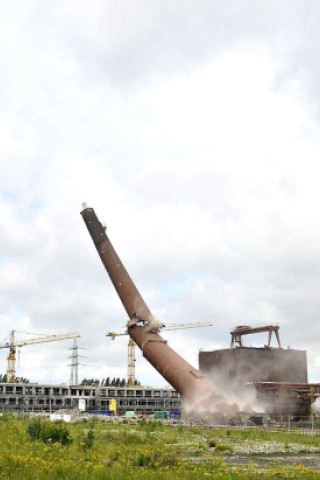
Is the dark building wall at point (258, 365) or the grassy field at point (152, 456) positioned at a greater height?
the dark building wall at point (258, 365)

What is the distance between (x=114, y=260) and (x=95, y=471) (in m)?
48.1

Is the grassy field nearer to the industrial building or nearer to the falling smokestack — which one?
the falling smokestack

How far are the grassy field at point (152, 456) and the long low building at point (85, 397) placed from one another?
106 meters

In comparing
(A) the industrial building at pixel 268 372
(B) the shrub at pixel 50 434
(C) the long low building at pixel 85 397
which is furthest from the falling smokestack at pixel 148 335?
(C) the long low building at pixel 85 397

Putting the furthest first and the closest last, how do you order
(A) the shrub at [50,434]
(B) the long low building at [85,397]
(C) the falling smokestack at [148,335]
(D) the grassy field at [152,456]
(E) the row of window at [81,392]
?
(E) the row of window at [81,392]
(B) the long low building at [85,397]
(C) the falling smokestack at [148,335]
(A) the shrub at [50,434]
(D) the grassy field at [152,456]

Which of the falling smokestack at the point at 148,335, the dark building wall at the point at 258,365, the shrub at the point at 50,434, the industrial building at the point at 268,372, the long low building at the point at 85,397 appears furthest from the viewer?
the long low building at the point at 85,397

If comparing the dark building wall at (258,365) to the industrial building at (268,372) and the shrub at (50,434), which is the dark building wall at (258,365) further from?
the shrub at (50,434)

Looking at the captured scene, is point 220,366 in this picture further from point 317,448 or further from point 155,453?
point 155,453

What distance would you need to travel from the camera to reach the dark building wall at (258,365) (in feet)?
248

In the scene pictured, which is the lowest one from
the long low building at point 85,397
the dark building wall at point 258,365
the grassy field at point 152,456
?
the long low building at point 85,397

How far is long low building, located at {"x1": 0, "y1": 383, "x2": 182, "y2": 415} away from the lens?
14075cm

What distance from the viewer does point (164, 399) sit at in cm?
15912

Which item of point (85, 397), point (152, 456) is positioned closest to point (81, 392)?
point (85, 397)

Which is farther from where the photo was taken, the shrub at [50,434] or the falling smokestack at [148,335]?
the falling smokestack at [148,335]
